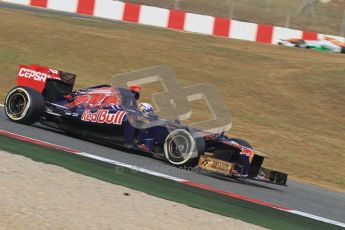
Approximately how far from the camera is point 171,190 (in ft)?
25.4

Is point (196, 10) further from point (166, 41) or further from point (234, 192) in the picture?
point (234, 192)

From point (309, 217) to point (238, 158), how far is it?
5.83 feet

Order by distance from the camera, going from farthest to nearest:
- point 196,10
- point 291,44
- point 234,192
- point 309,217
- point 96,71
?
point 196,10, point 291,44, point 96,71, point 234,192, point 309,217

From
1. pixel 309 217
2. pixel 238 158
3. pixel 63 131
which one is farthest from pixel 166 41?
pixel 309 217

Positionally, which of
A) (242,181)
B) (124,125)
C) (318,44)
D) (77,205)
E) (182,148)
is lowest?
(242,181)

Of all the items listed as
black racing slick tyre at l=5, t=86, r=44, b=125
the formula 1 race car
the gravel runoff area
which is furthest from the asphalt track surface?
the formula 1 race car

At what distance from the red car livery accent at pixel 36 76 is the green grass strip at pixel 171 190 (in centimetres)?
209

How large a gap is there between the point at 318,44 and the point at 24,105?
19151 millimetres

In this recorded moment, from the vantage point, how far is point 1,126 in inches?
398

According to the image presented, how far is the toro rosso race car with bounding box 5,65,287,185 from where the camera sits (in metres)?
9.22

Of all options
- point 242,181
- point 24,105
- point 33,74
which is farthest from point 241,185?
point 33,74

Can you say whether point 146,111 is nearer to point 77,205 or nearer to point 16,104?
point 16,104

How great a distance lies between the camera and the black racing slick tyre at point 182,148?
9.17m

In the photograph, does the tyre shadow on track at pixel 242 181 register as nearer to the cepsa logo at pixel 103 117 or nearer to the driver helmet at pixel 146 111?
the driver helmet at pixel 146 111
